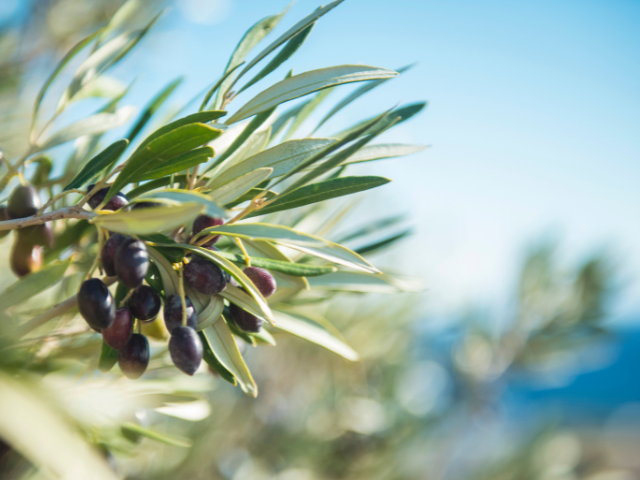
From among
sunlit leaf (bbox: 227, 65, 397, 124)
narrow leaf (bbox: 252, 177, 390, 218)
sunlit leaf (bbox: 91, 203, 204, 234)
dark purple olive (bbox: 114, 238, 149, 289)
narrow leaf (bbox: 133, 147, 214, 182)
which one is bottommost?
dark purple olive (bbox: 114, 238, 149, 289)

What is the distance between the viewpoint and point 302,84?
0.35 metres

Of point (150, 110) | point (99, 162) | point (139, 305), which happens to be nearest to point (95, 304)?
point (139, 305)

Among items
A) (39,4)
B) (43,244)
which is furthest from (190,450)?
(39,4)

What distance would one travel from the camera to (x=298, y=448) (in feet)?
4.22

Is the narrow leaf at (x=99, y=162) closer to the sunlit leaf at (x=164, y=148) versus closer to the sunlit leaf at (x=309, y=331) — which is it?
the sunlit leaf at (x=164, y=148)

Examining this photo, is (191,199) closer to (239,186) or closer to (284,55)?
(239,186)

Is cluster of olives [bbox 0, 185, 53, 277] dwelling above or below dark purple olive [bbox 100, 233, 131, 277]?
below

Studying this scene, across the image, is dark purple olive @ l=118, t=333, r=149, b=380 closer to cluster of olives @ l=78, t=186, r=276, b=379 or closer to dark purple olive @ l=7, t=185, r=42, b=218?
cluster of olives @ l=78, t=186, r=276, b=379

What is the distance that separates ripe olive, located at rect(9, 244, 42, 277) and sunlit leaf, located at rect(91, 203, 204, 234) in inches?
7.2

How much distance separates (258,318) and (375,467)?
1193 mm

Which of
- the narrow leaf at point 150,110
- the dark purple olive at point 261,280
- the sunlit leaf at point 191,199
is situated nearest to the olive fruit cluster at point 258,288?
the dark purple olive at point 261,280

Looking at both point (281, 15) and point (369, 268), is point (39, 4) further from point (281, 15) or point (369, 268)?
point (369, 268)

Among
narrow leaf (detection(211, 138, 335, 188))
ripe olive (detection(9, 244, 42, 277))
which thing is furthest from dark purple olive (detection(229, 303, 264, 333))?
ripe olive (detection(9, 244, 42, 277))

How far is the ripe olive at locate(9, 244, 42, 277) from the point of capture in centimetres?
39
